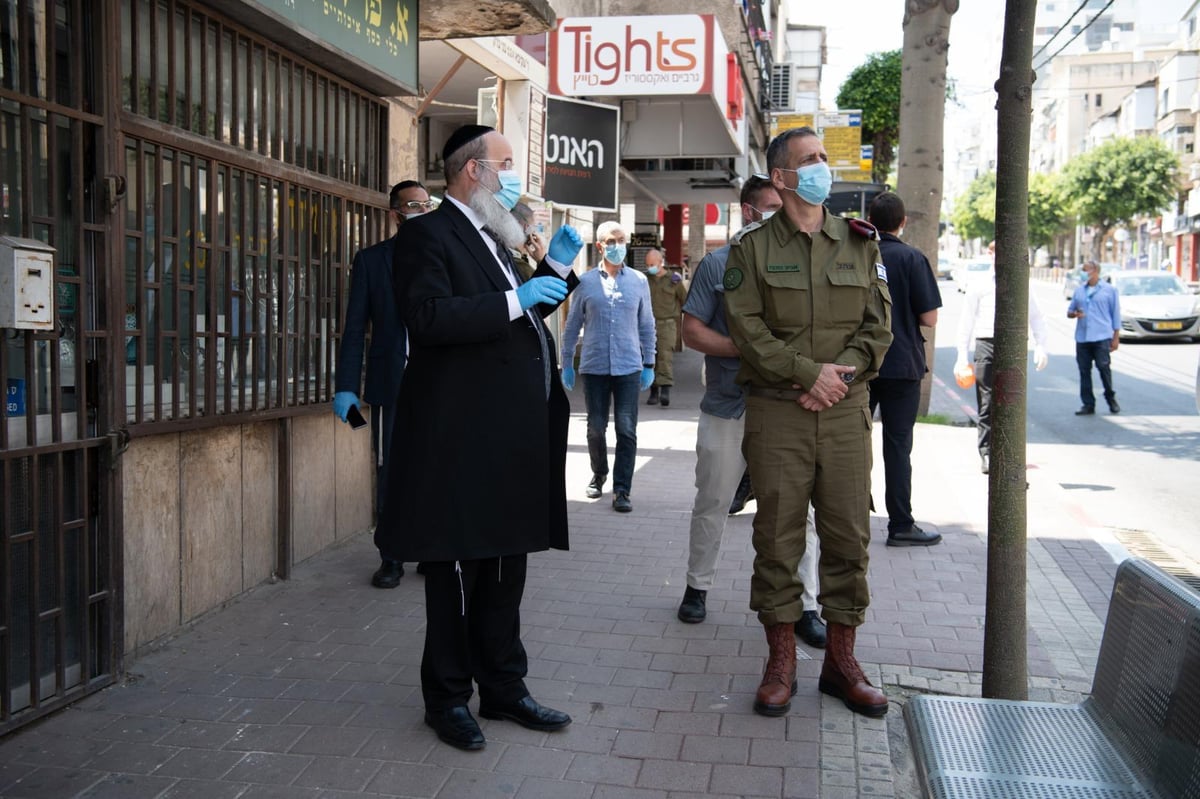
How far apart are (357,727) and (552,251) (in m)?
1.82

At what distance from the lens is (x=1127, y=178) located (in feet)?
195

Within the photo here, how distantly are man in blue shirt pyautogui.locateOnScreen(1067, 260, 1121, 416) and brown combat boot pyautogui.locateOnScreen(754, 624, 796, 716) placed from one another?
10.7m

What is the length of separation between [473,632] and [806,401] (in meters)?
1.46

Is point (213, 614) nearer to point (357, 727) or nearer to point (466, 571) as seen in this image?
point (357, 727)

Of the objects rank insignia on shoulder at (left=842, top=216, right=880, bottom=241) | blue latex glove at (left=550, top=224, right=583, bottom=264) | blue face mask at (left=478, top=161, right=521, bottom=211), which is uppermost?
blue face mask at (left=478, top=161, right=521, bottom=211)

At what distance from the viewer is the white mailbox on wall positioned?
3543 mm

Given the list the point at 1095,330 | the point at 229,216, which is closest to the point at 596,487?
the point at 229,216

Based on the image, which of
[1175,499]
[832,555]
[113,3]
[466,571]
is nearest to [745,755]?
[832,555]

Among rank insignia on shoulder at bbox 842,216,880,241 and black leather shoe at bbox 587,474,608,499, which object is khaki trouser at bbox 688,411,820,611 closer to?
rank insignia on shoulder at bbox 842,216,880,241

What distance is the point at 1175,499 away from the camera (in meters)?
8.88

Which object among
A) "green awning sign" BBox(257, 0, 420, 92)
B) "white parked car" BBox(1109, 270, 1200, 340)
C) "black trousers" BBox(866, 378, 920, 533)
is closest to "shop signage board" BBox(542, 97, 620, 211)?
"green awning sign" BBox(257, 0, 420, 92)

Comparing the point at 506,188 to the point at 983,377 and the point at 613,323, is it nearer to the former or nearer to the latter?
the point at 613,323

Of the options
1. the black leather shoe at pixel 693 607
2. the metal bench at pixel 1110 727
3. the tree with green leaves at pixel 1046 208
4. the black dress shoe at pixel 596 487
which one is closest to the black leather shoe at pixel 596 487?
the black dress shoe at pixel 596 487

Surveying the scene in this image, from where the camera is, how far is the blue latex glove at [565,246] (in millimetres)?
3689
